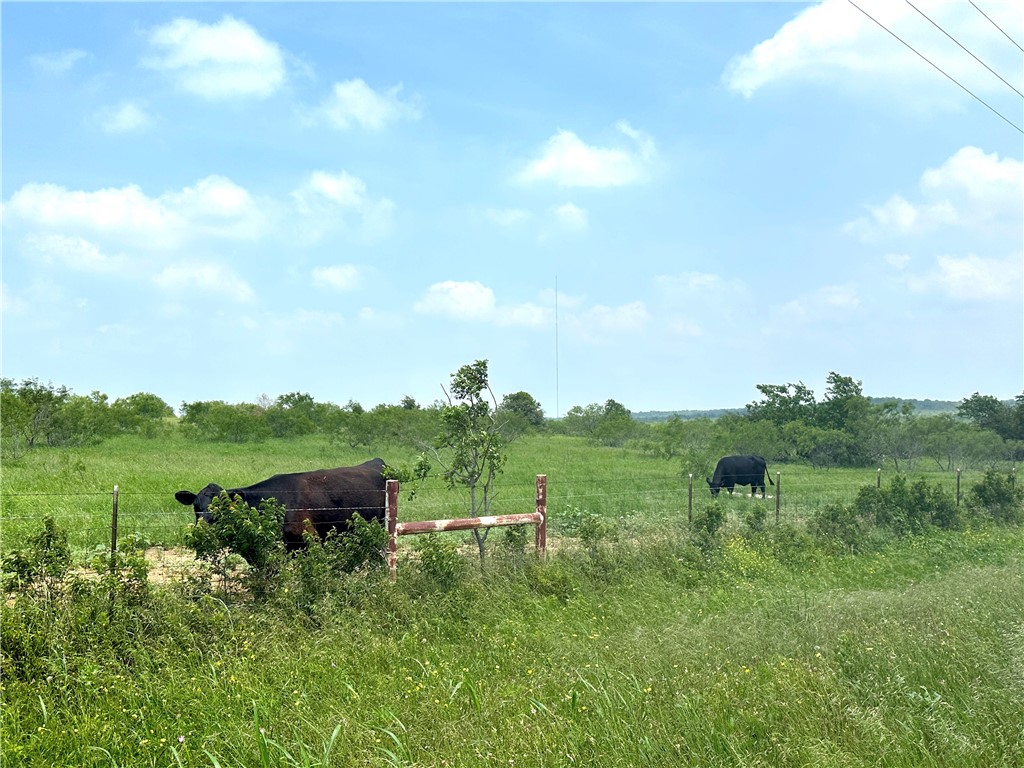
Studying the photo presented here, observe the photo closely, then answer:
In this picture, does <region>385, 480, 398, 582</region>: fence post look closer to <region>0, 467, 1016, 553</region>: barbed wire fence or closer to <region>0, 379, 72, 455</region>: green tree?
<region>0, 467, 1016, 553</region>: barbed wire fence

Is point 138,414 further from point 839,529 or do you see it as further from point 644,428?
point 839,529

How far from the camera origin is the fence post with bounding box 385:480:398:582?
9335mm

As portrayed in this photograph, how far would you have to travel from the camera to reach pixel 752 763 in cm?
488

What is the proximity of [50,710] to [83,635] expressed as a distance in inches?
33.5

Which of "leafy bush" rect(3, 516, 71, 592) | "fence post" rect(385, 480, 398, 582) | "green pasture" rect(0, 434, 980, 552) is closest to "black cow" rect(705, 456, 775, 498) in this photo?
"green pasture" rect(0, 434, 980, 552)

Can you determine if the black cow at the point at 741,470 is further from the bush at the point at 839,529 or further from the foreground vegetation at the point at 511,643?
the bush at the point at 839,529

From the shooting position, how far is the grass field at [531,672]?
207 inches

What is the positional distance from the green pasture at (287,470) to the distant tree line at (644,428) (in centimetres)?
121

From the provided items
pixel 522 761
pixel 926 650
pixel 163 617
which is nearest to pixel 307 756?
pixel 522 761

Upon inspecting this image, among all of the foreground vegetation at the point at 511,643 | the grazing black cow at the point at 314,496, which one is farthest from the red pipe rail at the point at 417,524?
the grazing black cow at the point at 314,496

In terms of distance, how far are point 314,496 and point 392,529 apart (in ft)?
8.03

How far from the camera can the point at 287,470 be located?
A: 2550 centimetres

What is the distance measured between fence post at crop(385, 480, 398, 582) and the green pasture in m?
1.39

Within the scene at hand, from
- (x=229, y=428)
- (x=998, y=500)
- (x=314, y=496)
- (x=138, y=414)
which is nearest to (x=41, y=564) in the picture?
(x=314, y=496)
